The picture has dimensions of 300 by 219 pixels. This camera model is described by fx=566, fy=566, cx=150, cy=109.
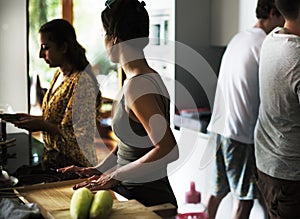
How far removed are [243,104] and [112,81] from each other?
2959 mm

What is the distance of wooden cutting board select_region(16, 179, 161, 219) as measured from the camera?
1.61 m

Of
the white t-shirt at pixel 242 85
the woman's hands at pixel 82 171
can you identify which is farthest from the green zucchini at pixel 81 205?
the white t-shirt at pixel 242 85

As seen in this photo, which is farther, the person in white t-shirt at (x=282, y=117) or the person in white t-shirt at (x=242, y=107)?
the person in white t-shirt at (x=242, y=107)

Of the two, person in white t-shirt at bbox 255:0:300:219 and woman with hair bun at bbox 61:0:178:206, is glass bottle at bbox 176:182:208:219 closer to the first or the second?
woman with hair bun at bbox 61:0:178:206

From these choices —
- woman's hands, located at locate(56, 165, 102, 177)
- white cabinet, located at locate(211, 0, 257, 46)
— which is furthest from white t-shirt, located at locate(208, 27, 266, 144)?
woman's hands, located at locate(56, 165, 102, 177)

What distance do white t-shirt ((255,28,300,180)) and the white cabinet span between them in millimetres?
1040

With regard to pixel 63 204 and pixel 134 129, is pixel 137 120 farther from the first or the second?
pixel 63 204

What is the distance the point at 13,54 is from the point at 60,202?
3.09m

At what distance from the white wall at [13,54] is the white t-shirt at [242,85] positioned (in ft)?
6.86

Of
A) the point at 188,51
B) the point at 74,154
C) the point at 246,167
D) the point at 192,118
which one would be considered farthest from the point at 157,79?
the point at 188,51

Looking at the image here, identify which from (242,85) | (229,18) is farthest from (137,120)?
(229,18)

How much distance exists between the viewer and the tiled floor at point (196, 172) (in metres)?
3.36

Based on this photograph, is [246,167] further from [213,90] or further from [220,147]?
[213,90]

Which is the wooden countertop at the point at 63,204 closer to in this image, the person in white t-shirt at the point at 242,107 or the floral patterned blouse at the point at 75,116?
the floral patterned blouse at the point at 75,116
